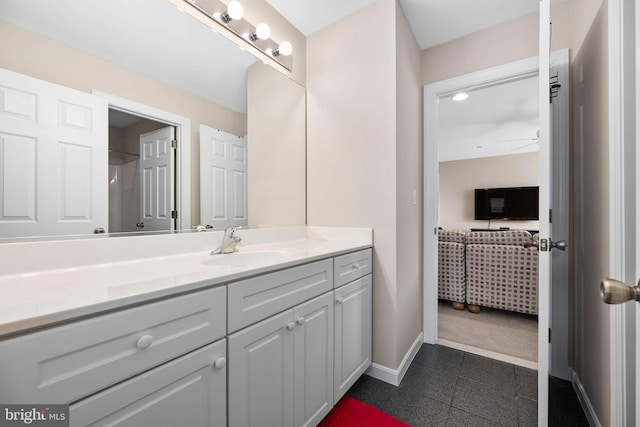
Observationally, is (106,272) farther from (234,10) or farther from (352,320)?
(234,10)

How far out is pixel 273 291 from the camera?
3.25 ft

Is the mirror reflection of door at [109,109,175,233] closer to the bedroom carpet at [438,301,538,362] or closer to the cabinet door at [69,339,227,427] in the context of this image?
the cabinet door at [69,339,227,427]

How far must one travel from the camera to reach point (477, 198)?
21.3 ft

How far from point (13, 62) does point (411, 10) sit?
2002 millimetres

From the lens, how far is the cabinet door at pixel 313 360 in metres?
1.10

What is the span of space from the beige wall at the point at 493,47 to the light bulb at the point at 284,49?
1.11 metres

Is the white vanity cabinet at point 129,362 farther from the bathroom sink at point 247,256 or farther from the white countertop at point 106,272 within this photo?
the bathroom sink at point 247,256

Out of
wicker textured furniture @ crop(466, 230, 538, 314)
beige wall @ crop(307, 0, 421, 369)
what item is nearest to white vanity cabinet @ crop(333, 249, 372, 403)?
beige wall @ crop(307, 0, 421, 369)

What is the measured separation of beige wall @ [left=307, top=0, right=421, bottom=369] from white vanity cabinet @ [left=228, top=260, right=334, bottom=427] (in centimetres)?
52

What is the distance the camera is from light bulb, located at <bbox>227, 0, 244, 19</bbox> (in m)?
1.44

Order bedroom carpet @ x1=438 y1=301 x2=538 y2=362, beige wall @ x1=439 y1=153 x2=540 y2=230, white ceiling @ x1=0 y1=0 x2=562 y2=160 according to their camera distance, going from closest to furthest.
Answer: white ceiling @ x1=0 y1=0 x2=562 y2=160
bedroom carpet @ x1=438 y1=301 x2=538 y2=362
beige wall @ x1=439 y1=153 x2=540 y2=230

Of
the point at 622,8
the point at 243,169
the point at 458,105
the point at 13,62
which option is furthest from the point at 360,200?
the point at 458,105

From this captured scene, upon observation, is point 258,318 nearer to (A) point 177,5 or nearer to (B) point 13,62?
(B) point 13,62
